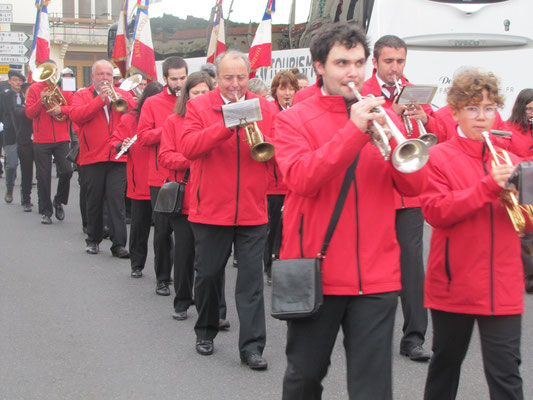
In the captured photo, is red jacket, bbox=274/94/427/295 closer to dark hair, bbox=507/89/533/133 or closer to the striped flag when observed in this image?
dark hair, bbox=507/89/533/133

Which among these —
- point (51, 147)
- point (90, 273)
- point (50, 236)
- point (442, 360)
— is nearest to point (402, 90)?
point (442, 360)

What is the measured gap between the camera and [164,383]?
501cm

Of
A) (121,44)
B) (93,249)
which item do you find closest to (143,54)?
(121,44)

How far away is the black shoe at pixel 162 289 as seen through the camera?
7362mm

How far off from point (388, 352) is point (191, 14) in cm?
1316

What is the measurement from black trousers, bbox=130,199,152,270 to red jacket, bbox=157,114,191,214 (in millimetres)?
1691

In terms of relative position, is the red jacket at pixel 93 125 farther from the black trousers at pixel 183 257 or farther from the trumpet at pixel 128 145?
the black trousers at pixel 183 257

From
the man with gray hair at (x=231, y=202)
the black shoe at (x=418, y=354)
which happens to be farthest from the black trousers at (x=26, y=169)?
the black shoe at (x=418, y=354)

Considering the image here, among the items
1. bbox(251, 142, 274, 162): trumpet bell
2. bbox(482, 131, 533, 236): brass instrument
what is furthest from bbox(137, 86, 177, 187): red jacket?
bbox(482, 131, 533, 236): brass instrument

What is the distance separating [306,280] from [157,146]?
4.16m

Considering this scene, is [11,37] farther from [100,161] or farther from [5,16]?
[100,161]

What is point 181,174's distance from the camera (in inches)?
256

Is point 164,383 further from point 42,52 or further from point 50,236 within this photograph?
point 42,52

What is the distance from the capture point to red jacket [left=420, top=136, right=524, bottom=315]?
3602 mm
